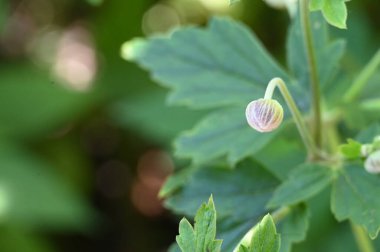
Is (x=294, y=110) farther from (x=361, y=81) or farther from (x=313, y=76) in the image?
(x=361, y=81)

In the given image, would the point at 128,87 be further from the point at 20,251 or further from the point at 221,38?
the point at 221,38

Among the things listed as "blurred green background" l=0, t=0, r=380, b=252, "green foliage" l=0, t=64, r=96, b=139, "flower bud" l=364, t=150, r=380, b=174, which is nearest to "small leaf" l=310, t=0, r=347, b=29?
"flower bud" l=364, t=150, r=380, b=174

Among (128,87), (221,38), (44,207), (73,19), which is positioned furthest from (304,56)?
(73,19)

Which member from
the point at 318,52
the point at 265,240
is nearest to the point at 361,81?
the point at 318,52

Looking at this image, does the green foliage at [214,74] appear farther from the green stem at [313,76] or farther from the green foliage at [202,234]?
the green foliage at [202,234]

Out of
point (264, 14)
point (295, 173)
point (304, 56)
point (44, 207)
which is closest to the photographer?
point (295, 173)

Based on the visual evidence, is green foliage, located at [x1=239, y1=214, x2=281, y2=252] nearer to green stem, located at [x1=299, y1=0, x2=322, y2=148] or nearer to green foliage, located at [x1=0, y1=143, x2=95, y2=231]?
green stem, located at [x1=299, y1=0, x2=322, y2=148]
